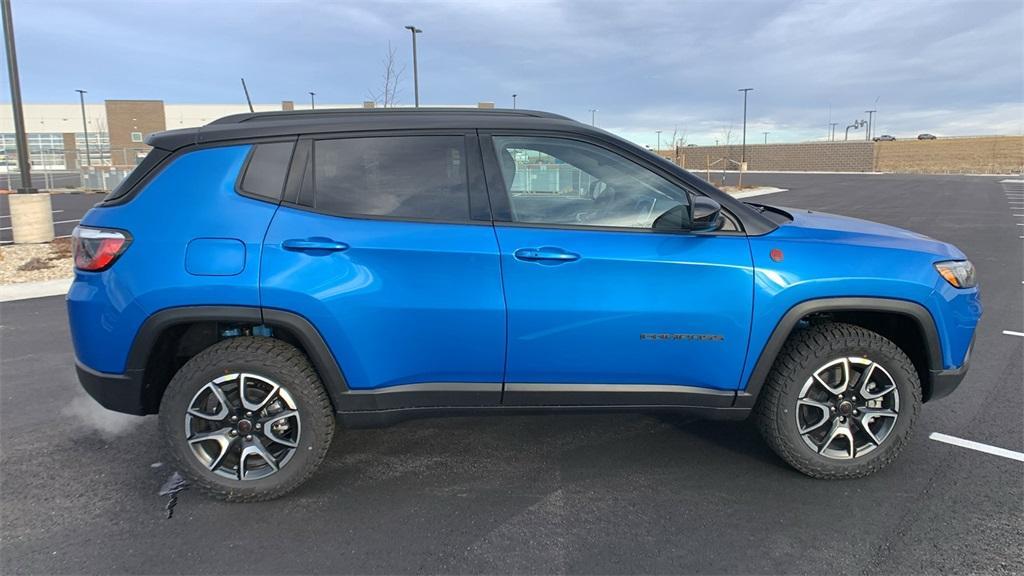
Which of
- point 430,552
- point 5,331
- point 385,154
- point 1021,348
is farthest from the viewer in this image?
point 5,331

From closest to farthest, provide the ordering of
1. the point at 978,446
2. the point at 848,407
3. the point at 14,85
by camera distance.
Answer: the point at 848,407 → the point at 978,446 → the point at 14,85

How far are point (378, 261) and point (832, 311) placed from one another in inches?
87.6

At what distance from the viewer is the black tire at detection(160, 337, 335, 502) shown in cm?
300

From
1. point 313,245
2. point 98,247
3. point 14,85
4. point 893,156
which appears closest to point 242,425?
point 313,245

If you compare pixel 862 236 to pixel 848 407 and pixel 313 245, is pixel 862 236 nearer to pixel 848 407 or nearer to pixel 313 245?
pixel 848 407

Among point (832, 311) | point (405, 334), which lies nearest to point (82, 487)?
point (405, 334)

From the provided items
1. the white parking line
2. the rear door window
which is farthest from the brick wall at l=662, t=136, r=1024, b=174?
the rear door window

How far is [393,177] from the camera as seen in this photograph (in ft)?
10.2

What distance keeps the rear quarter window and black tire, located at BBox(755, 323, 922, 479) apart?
8.47 feet

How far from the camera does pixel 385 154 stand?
312cm

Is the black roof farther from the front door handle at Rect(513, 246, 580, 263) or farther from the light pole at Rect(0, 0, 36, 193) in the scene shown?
the light pole at Rect(0, 0, 36, 193)

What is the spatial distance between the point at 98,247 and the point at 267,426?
1122 millimetres

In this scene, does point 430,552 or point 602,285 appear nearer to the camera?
point 430,552

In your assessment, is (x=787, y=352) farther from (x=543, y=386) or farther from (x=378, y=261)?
(x=378, y=261)
